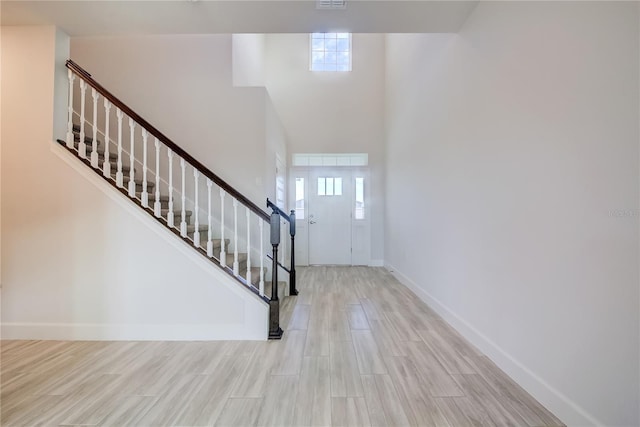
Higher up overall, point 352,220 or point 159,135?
point 159,135

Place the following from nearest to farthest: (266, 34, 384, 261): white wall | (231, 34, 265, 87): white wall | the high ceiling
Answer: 1. the high ceiling
2. (231, 34, 265, 87): white wall
3. (266, 34, 384, 261): white wall

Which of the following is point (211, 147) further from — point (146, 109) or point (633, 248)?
point (633, 248)

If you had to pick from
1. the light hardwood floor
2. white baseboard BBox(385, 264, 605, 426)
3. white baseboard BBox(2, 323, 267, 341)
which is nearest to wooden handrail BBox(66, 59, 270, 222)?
white baseboard BBox(2, 323, 267, 341)

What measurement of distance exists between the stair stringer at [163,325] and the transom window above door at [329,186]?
11.9 feet

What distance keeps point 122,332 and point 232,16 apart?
2764 millimetres

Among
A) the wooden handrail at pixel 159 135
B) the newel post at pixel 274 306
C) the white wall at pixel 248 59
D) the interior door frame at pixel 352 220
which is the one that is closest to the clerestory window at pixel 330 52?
the white wall at pixel 248 59

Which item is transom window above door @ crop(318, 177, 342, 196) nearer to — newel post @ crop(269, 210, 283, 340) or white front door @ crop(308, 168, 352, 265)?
white front door @ crop(308, 168, 352, 265)

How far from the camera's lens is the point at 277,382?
1.81 metres

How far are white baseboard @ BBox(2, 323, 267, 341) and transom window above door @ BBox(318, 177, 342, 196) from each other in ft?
12.3

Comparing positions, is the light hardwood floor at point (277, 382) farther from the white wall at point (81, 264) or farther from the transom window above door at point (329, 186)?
the transom window above door at point (329, 186)

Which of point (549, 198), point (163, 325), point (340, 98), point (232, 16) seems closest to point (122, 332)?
point (163, 325)

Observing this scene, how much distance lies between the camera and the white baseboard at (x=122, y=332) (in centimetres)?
242

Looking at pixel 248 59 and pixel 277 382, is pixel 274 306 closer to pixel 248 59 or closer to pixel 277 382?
pixel 277 382

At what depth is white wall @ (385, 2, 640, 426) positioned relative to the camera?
1.22 metres
